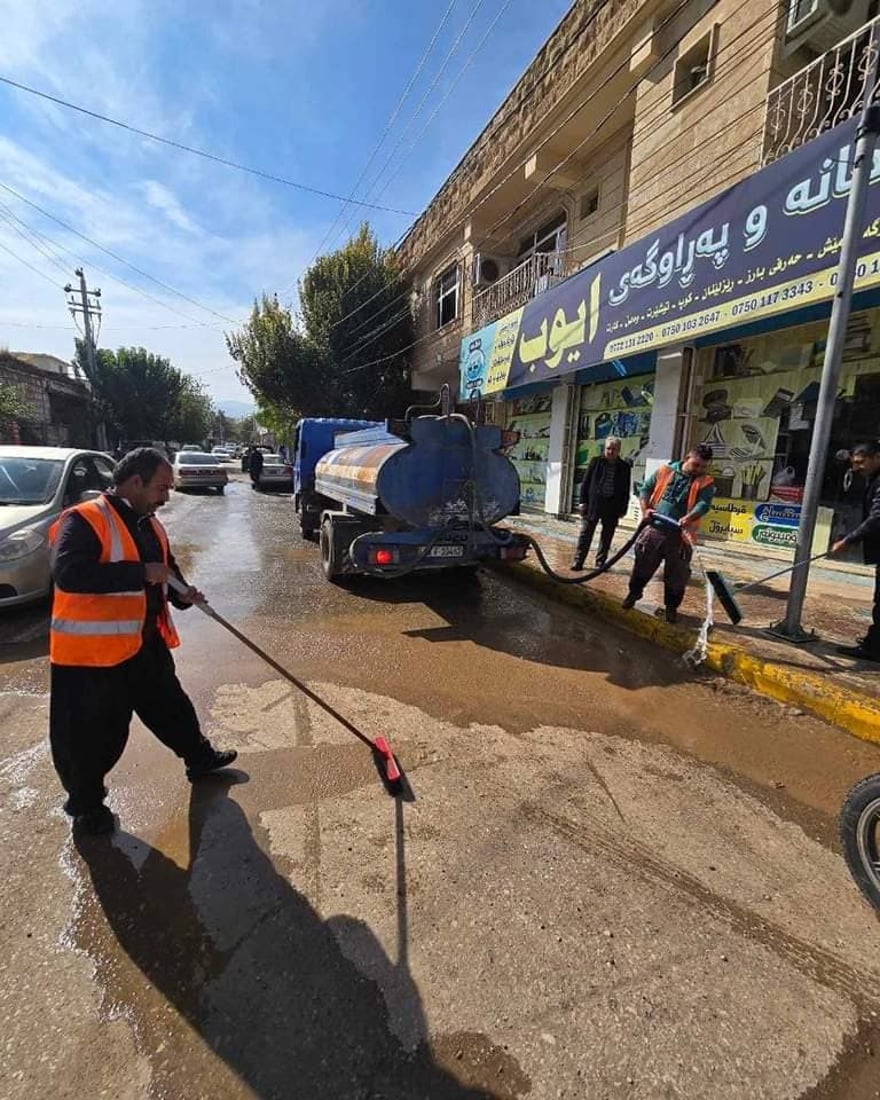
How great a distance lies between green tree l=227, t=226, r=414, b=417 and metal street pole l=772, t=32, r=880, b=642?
17.6 m

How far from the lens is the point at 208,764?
112 inches

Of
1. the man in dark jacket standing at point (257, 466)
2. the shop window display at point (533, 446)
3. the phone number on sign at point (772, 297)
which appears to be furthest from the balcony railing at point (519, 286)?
the man in dark jacket standing at point (257, 466)

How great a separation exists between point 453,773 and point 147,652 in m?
1.72

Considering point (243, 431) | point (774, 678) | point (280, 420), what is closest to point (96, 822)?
point (774, 678)

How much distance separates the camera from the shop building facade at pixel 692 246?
6570 millimetres

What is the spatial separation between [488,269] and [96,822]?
16.2 meters

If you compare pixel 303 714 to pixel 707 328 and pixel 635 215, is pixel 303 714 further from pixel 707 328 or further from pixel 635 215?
pixel 635 215

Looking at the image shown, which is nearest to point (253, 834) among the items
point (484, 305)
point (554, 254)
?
point (554, 254)

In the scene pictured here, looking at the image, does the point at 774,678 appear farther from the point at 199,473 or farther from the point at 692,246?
the point at 199,473

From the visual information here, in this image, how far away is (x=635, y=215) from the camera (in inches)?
373

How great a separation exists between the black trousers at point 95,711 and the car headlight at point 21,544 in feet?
11.4

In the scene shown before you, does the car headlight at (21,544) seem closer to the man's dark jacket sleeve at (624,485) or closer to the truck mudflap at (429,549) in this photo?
the truck mudflap at (429,549)

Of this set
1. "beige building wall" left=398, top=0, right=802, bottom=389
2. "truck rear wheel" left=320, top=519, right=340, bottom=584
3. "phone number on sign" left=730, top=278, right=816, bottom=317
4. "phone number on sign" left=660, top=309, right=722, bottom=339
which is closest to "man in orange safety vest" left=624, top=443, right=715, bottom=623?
"phone number on sign" left=730, top=278, right=816, bottom=317

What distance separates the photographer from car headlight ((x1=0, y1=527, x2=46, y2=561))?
16.1 feet
